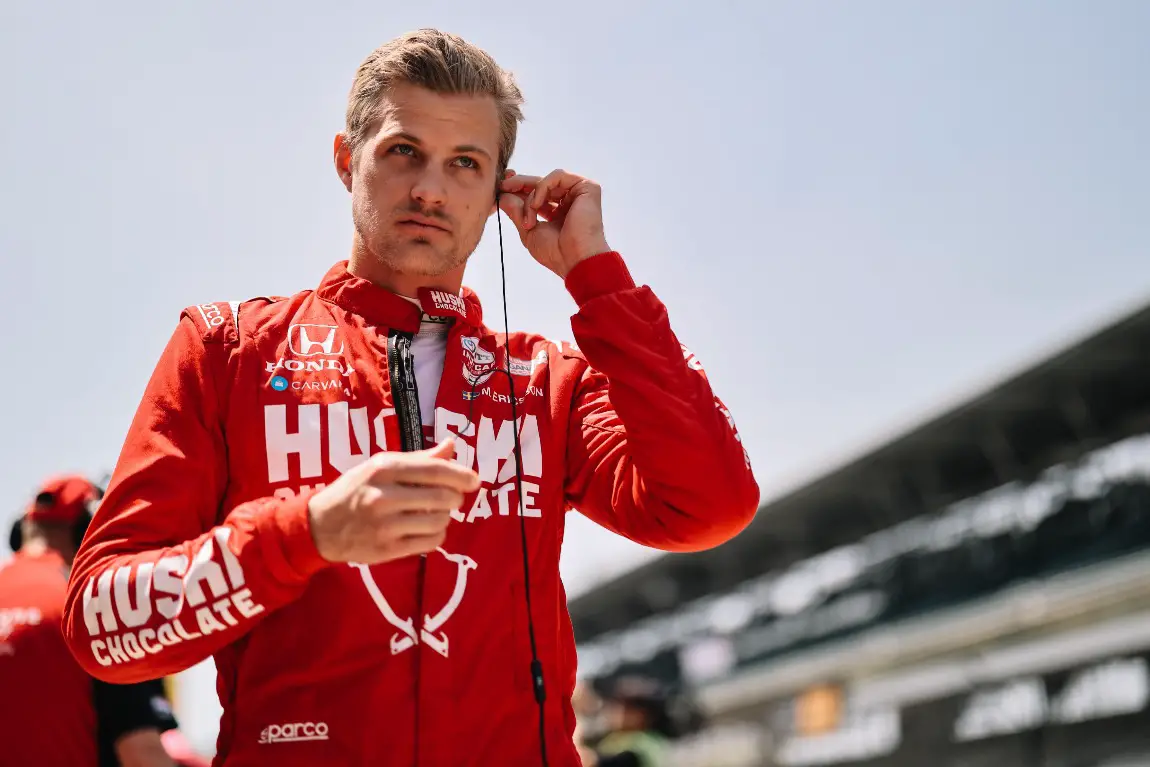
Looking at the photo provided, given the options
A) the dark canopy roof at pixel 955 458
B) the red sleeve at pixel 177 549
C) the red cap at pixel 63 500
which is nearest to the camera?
the red sleeve at pixel 177 549

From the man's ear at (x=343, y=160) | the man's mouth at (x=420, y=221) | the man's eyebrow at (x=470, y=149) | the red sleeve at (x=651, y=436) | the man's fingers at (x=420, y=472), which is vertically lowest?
the man's fingers at (x=420, y=472)

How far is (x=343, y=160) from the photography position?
7.33 feet

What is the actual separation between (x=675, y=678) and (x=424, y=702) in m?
18.7

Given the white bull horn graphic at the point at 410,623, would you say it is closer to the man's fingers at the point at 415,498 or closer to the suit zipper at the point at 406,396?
the suit zipper at the point at 406,396

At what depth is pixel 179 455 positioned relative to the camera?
70.6 inches

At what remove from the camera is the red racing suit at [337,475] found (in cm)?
165

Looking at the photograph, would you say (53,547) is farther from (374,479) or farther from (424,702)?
(374,479)

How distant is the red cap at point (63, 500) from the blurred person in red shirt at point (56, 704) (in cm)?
29

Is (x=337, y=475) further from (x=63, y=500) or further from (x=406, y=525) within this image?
(x=63, y=500)

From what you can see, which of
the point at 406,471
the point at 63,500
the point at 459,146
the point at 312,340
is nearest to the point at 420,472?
the point at 406,471

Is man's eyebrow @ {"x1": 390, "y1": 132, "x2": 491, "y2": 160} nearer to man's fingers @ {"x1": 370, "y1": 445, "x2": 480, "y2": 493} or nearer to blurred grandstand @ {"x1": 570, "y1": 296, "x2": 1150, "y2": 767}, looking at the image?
man's fingers @ {"x1": 370, "y1": 445, "x2": 480, "y2": 493}

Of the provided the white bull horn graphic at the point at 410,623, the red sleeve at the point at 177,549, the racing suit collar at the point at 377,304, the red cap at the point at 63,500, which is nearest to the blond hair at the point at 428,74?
the racing suit collar at the point at 377,304

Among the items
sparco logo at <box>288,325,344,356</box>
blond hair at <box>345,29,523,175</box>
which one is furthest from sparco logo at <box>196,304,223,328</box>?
blond hair at <box>345,29,523,175</box>

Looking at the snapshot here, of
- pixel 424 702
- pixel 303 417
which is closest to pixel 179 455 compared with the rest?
pixel 303 417
